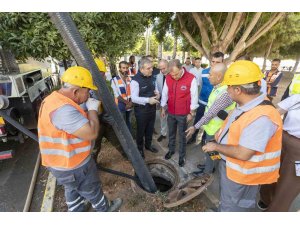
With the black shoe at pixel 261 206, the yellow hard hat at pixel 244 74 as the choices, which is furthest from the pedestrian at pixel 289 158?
the yellow hard hat at pixel 244 74

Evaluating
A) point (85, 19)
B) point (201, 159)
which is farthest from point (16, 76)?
point (201, 159)

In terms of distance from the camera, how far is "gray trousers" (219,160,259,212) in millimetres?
1931

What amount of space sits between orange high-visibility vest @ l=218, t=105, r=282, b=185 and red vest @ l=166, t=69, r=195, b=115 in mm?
1572

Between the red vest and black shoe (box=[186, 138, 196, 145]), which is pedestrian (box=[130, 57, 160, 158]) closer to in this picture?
the red vest

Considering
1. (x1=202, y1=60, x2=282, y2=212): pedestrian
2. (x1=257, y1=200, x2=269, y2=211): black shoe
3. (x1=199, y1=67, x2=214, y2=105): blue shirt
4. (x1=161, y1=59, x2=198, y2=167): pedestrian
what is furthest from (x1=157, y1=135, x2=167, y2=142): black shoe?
(x1=202, y1=60, x2=282, y2=212): pedestrian

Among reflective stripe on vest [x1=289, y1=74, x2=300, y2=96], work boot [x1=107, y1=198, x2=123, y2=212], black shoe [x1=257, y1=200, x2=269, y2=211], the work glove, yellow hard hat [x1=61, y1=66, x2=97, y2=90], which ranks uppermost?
yellow hard hat [x1=61, y1=66, x2=97, y2=90]

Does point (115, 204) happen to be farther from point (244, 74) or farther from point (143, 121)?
point (244, 74)

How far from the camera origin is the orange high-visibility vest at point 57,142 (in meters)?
1.76

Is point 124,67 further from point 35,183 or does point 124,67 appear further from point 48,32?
point 35,183

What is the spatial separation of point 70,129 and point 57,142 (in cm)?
26

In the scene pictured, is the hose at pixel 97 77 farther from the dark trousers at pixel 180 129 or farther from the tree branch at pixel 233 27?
the tree branch at pixel 233 27

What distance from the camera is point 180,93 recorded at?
10.9 ft

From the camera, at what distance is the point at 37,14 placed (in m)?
2.50

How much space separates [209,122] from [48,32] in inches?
96.7
